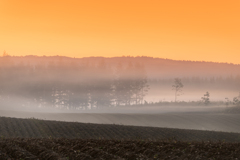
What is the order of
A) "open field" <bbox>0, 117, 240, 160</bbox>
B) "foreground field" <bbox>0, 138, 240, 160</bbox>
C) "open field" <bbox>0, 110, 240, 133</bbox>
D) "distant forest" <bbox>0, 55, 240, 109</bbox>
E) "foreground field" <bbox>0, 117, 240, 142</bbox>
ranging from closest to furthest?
"foreground field" <bbox>0, 138, 240, 160</bbox> → "open field" <bbox>0, 117, 240, 160</bbox> → "foreground field" <bbox>0, 117, 240, 142</bbox> → "open field" <bbox>0, 110, 240, 133</bbox> → "distant forest" <bbox>0, 55, 240, 109</bbox>

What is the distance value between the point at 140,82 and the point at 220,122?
5080 cm

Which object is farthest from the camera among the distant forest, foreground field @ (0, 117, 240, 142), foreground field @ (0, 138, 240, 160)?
the distant forest

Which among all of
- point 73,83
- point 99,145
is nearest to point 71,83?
point 73,83

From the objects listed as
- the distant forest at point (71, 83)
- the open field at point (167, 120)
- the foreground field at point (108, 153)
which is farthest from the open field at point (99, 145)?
the distant forest at point (71, 83)

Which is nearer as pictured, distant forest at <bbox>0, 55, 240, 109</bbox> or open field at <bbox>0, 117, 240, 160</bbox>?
open field at <bbox>0, 117, 240, 160</bbox>

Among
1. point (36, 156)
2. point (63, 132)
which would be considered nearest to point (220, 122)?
point (63, 132)

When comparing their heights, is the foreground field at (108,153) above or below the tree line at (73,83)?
below

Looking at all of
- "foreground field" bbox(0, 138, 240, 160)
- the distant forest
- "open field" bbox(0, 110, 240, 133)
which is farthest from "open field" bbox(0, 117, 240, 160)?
the distant forest

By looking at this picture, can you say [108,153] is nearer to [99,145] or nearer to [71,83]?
[99,145]

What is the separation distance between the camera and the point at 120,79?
106 meters

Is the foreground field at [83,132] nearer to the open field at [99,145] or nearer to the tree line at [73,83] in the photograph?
the open field at [99,145]

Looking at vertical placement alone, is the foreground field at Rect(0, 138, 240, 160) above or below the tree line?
below

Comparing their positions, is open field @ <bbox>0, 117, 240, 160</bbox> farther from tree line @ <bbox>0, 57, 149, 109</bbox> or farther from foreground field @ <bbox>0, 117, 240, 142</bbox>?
tree line @ <bbox>0, 57, 149, 109</bbox>

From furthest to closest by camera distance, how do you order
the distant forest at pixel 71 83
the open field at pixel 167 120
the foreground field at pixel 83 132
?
the distant forest at pixel 71 83 → the open field at pixel 167 120 → the foreground field at pixel 83 132
